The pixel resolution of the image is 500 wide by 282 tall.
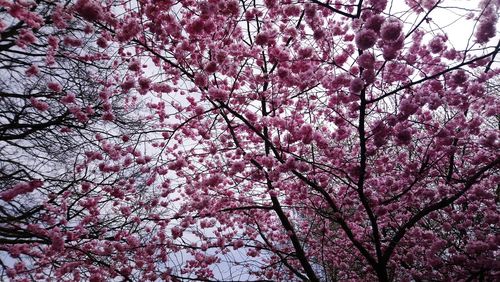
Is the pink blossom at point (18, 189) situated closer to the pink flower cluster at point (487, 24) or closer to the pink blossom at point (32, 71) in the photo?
the pink blossom at point (32, 71)

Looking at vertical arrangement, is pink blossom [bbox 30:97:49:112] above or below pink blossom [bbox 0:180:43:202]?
above

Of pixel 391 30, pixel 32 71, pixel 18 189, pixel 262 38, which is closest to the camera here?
pixel 391 30

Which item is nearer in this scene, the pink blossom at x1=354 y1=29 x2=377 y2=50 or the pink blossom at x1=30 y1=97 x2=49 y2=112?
the pink blossom at x1=354 y1=29 x2=377 y2=50

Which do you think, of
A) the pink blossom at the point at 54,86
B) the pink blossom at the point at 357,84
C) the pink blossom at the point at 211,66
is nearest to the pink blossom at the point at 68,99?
the pink blossom at the point at 54,86

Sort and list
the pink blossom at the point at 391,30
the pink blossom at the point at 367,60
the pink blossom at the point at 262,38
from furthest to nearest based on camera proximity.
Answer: the pink blossom at the point at 262,38 → the pink blossom at the point at 367,60 → the pink blossom at the point at 391,30

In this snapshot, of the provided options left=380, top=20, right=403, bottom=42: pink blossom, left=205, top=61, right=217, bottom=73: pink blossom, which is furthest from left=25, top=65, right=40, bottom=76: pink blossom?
left=380, top=20, right=403, bottom=42: pink blossom

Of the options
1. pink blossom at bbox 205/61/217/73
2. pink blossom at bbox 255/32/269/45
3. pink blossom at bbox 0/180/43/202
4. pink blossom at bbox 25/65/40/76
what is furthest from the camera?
pink blossom at bbox 25/65/40/76

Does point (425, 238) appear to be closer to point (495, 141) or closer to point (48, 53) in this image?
point (495, 141)

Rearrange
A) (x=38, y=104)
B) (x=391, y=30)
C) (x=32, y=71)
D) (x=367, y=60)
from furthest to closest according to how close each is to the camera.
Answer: (x=38, y=104) → (x=32, y=71) → (x=367, y=60) → (x=391, y=30)

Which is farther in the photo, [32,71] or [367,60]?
[32,71]

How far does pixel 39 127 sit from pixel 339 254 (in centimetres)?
811

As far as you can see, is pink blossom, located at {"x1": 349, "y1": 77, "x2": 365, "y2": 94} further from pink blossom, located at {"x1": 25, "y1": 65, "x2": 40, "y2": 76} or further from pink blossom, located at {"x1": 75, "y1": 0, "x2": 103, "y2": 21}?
pink blossom, located at {"x1": 25, "y1": 65, "x2": 40, "y2": 76}

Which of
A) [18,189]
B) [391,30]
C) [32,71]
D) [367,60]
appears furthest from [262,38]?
[32,71]

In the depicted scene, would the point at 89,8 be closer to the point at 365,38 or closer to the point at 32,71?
the point at 32,71
